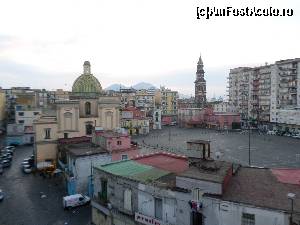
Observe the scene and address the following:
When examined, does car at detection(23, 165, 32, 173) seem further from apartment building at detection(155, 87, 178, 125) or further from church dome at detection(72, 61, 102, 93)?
apartment building at detection(155, 87, 178, 125)

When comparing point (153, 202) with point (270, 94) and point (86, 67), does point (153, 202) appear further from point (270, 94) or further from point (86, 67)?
point (270, 94)

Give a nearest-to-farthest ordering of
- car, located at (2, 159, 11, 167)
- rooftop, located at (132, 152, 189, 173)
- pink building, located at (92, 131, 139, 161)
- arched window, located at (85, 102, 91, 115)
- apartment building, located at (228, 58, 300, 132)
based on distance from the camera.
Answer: rooftop, located at (132, 152, 189, 173), pink building, located at (92, 131, 139, 161), car, located at (2, 159, 11, 167), arched window, located at (85, 102, 91, 115), apartment building, located at (228, 58, 300, 132)

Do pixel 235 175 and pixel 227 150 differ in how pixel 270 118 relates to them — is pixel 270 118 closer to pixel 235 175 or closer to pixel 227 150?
pixel 227 150

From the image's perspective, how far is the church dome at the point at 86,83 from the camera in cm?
5881

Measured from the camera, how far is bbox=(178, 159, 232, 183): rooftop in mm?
16634

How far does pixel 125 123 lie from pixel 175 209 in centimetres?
7297

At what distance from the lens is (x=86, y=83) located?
5909 cm

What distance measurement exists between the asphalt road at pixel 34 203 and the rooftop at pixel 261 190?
50.1 feet

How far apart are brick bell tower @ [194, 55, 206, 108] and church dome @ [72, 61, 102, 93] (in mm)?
68522

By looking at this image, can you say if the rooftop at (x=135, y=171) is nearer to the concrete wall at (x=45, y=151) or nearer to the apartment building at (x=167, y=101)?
the concrete wall at (x=45, y=151)

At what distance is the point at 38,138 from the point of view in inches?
1882

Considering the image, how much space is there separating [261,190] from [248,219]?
2561 mm

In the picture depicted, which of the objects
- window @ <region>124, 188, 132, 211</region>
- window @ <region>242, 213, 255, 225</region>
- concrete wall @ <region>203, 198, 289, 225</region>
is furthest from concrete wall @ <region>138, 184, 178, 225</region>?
window @ <region>242, 213, 255, 225</region>

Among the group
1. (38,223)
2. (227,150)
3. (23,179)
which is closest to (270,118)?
(227,150)
